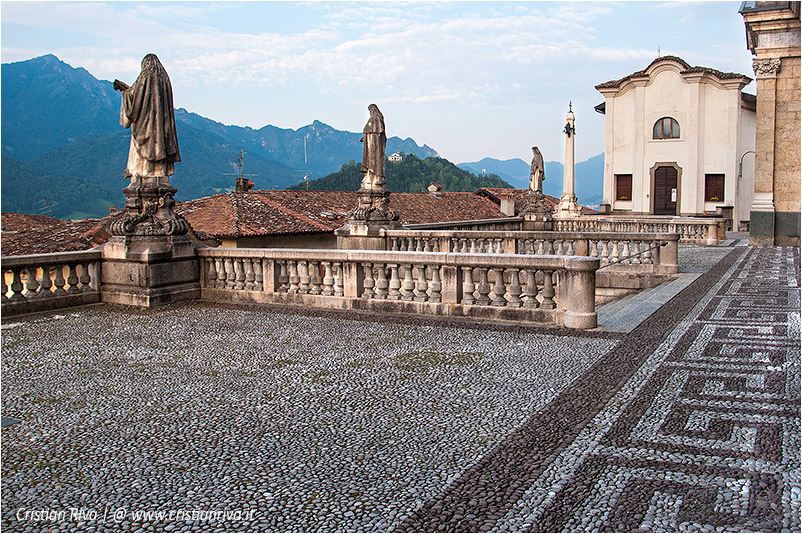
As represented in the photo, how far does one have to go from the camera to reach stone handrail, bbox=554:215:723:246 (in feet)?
71.5

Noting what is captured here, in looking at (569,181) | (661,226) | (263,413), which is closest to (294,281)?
(263,413)

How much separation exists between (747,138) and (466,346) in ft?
131

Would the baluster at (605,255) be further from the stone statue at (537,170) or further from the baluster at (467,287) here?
the stone statue at (537,170)

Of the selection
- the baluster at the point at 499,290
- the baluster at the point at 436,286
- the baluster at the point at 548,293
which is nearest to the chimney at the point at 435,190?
the baluster at the point at 436,286

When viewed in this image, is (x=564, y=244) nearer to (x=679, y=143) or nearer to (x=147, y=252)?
(x=147, y=252)

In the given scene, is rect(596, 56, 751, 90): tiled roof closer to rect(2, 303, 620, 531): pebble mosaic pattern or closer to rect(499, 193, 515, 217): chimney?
rect(499, 193, 515, 217): chimney

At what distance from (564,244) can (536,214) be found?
9.48 meters

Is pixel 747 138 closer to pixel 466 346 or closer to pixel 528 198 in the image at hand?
pixel 528 198

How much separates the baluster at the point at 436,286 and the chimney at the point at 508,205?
35.5m

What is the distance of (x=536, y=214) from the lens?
23844 millimetres

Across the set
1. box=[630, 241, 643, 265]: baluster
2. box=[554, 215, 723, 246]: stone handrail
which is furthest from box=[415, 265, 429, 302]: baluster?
box=[554, 215, 723, 246]: stone handrail

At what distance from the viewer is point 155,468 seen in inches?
150

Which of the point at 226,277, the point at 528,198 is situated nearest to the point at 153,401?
the point at 226,277

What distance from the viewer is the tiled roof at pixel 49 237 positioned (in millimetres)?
20625
